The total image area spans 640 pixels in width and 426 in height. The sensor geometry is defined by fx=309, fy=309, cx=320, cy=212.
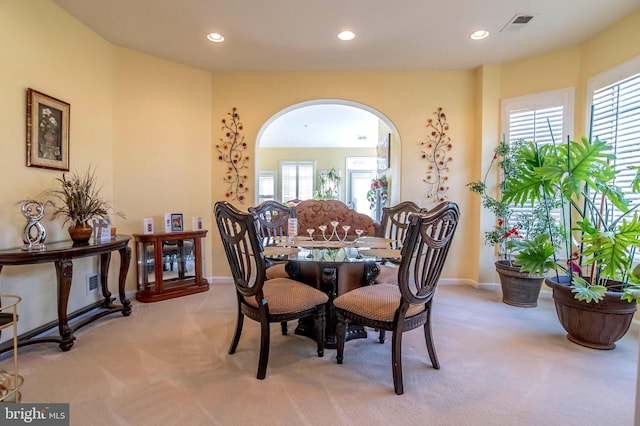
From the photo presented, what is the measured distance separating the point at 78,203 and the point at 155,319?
47.6 inches

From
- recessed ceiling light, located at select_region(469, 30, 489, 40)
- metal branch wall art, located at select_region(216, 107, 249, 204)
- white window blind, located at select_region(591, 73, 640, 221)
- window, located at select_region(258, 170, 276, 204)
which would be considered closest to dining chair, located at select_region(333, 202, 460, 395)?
white window blind, located at select_region(591, 73, 640, 221)

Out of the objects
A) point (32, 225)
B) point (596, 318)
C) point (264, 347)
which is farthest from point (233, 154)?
point (596, 318)

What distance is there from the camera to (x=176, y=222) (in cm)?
365

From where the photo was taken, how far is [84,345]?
2359mm

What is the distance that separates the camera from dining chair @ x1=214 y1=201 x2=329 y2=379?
5.99ft

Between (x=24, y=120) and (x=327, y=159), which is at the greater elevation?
(x=327, y=159)

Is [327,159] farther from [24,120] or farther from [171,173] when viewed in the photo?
[24,120]

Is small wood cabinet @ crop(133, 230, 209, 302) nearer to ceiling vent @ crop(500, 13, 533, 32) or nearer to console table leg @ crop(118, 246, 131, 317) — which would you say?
console table leg @ crop(118, 246, 131, 317)

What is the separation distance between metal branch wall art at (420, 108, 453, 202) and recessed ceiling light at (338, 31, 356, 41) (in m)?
1.51

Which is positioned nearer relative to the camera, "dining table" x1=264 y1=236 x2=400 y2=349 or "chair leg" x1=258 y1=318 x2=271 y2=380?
"chair leg" x1=258 y1=318 x2=271 y2=380

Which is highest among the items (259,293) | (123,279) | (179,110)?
(179,110)

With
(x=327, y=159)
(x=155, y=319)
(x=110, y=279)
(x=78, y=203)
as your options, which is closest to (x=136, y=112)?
(x=78, y=203)

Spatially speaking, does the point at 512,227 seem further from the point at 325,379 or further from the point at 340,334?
the point at 325,379

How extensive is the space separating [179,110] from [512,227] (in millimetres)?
4231
